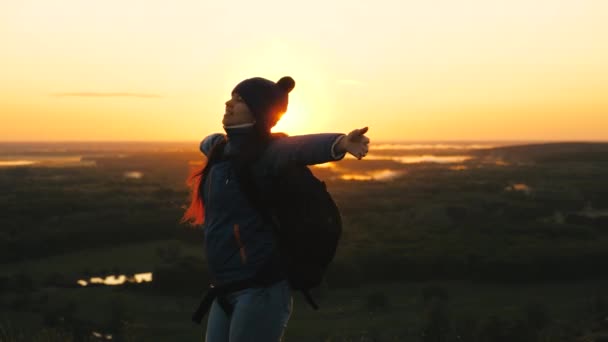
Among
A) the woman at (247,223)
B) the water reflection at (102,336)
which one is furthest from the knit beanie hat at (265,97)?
the water reflection at (102,336)

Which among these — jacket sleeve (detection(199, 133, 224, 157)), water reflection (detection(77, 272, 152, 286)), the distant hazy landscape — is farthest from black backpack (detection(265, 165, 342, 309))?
water reflection (detection(77, 272, 152, 286))

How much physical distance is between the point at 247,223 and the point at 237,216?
59 mm

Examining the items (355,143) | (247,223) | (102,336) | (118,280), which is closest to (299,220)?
(247,223)

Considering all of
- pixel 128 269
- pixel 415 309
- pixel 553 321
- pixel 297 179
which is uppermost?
pixel 297 179

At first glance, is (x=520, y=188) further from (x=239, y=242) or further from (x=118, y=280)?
(x=239, y=242)

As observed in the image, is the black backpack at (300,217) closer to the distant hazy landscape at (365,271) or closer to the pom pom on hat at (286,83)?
the pom pom on hat at (286,83)

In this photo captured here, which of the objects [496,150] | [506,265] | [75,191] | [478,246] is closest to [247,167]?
[506,265]

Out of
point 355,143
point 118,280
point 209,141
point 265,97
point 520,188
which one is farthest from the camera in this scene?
point 520,188

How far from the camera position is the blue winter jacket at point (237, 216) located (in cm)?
283

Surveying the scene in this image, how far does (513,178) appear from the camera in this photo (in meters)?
85.4

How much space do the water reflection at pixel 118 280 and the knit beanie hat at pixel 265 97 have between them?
24.2 meters

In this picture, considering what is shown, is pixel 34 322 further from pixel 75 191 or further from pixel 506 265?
pixel 75 191

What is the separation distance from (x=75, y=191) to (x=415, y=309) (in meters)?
48.4

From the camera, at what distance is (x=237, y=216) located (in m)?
2.96
